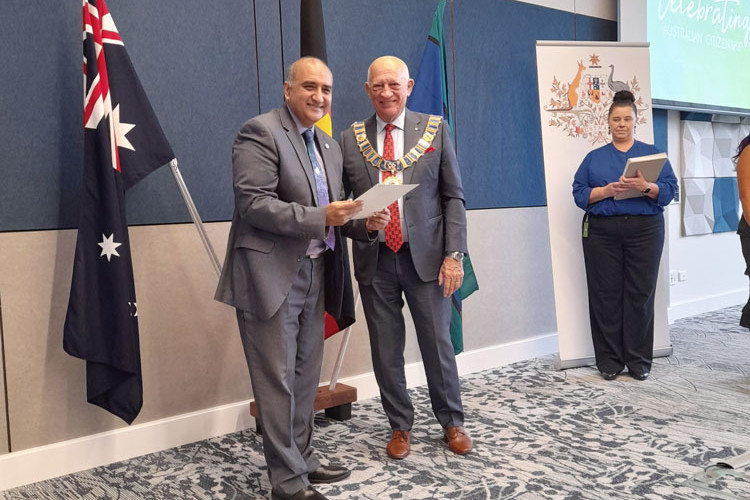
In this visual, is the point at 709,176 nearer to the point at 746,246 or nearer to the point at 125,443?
the point at 746,246

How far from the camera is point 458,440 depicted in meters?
2.78

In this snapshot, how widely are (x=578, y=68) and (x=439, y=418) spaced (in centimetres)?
246

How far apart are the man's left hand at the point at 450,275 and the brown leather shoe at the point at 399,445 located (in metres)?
0.62

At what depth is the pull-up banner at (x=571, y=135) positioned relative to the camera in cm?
412

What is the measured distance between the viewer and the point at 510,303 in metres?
4.46

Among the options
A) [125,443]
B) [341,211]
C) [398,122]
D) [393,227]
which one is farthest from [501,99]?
[125,443]

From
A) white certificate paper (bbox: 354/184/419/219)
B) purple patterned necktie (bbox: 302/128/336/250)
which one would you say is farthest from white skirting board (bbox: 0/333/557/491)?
white certificate paper (bbox: 354/184/419/219)

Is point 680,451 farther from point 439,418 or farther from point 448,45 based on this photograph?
point 448,45

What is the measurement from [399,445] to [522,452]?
0.50 m

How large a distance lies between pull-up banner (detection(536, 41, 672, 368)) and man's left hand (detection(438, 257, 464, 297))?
5.29 ft

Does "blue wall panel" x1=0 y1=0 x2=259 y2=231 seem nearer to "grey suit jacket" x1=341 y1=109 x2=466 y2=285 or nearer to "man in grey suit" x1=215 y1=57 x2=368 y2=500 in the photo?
"grey suit jacket" x1=341 y1=109 x2=466 y2=285

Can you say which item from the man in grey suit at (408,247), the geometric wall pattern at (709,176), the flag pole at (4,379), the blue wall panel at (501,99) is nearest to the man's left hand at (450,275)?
the man in grey suit at (408,247)

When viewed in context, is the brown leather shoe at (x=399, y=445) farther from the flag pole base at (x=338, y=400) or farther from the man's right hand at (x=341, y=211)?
the man's right hand at (x=341, y=211)

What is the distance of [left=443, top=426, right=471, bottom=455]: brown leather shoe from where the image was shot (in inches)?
109
